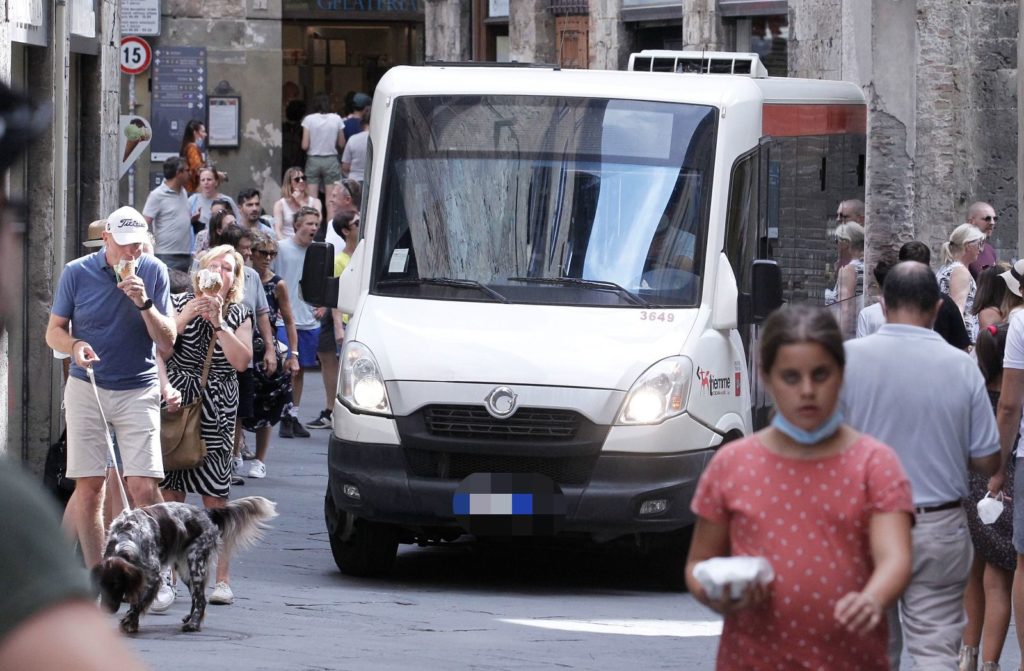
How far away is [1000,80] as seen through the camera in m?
16.4

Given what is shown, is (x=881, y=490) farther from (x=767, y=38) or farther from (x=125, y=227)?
(x=767, y=38)

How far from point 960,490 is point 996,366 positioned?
205 centimetres

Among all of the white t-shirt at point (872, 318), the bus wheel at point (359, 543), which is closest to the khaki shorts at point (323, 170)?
the bus wheel at point (359, 543)

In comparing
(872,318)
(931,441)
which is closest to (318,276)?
(872,318)

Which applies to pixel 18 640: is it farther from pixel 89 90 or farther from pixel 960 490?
pixel 89 90

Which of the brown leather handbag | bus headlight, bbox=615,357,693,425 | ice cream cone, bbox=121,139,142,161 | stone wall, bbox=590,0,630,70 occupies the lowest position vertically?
the brown leather handbag

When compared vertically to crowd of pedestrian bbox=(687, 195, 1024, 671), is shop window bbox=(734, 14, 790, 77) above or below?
above

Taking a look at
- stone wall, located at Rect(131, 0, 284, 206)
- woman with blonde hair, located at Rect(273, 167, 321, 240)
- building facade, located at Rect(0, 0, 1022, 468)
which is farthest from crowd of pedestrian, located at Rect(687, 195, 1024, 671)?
stone wall, located at Rect(131, 0, 284, 206)

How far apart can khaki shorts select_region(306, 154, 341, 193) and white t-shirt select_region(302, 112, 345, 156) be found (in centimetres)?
13

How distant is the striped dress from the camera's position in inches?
353

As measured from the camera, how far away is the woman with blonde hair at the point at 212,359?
8984mm

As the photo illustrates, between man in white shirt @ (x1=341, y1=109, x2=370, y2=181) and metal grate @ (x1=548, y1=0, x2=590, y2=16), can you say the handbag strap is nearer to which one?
man in white shirt @ (x1=341, y1=109, x2=370, y2=181)

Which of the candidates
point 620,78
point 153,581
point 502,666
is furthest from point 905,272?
point 620,78

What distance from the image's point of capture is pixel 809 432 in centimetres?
389
